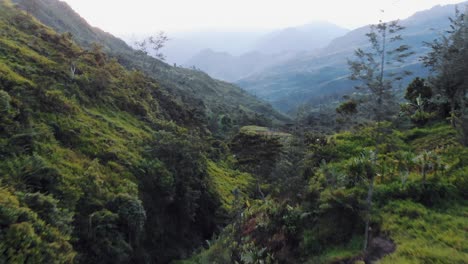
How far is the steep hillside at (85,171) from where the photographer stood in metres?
12.3

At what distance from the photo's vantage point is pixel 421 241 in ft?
34.1

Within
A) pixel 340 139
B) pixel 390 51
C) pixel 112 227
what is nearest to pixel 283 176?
pixel 340 139

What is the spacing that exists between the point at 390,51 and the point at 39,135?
1618 centimetres

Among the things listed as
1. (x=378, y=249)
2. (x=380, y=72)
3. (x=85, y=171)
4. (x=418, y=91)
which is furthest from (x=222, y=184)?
(x=380, y=72)

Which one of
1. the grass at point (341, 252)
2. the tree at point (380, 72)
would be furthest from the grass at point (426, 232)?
the tree at point (380, 72)

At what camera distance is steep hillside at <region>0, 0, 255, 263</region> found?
12336 mm

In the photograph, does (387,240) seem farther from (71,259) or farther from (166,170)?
(166,170)

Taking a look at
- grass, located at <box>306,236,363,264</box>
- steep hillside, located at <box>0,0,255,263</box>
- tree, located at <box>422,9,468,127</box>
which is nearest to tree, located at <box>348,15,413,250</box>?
grass, located at <box>306,236,363,264</box>

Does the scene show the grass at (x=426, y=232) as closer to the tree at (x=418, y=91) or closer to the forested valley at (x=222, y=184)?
the forested valley at (x=222, y=184)

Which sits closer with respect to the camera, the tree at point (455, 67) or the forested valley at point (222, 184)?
the forested valley at point (222, 184)

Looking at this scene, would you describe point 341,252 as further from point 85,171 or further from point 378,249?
point 85,171

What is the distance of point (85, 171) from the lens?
17094 mm

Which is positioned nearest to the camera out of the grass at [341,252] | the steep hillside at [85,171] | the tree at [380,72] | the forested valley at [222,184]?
the tree at [380,72]

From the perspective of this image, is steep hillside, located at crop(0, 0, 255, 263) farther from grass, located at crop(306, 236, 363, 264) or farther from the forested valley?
grass, located at crop(306, 236, 363, 264)
